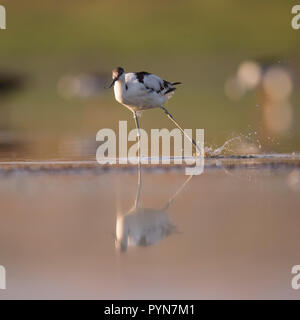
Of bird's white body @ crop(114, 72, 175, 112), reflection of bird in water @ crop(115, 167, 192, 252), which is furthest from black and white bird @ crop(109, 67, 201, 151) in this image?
reflection of bird in water @ crop(115, 167, 192, 252)

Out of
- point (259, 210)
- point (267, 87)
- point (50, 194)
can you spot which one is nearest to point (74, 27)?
point (267, 87)

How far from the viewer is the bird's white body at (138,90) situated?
791 cm

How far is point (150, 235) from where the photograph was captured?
359cm

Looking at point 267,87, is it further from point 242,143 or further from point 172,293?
point 172,293

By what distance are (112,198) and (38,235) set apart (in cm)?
117

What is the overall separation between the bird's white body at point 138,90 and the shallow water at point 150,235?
2144 millimetres

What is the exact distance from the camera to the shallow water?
279 centimetres

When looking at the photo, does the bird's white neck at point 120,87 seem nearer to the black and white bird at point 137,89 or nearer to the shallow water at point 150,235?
the black and white bird at point 137,89

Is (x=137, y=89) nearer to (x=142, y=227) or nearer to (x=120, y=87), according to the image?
(x=120, y=87)

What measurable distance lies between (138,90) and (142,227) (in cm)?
428

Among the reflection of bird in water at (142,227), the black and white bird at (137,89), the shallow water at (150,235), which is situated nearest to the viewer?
the shallow water at (150,235)

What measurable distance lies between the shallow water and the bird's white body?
2144 mm

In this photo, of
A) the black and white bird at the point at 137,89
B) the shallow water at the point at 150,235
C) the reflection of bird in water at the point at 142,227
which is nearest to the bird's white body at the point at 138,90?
the black and white bird at the point at 137,89

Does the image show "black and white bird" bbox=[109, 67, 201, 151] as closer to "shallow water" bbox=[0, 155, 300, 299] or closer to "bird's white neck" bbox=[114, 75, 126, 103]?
"bird's white neck" bbox=[114, 75, 126, 103]
